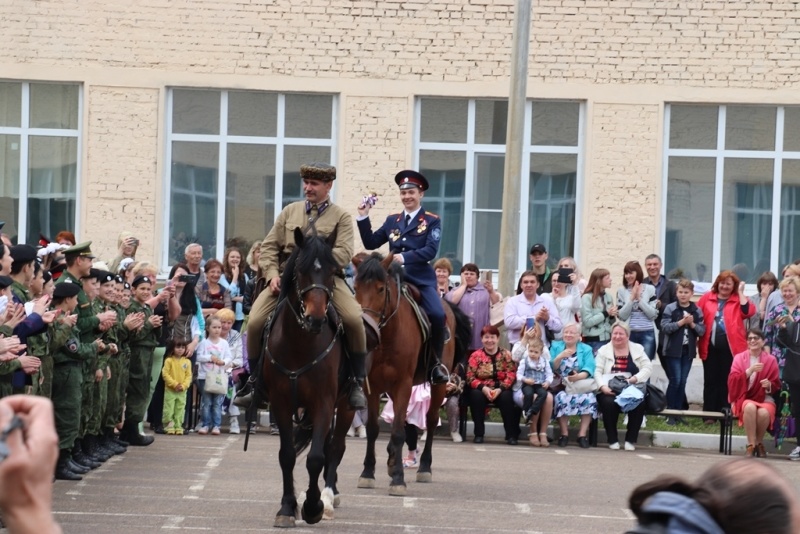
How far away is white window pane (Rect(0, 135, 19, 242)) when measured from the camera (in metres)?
25.2

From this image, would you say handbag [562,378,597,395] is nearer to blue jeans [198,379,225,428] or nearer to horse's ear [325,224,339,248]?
blue jeans [198,379,225,428]

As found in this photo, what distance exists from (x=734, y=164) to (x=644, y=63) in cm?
229

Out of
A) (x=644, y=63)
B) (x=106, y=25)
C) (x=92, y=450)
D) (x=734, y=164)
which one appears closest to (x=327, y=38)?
(x=106, y=25)

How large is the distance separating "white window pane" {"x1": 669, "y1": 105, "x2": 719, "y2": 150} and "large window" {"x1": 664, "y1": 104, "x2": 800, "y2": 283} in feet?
0.05

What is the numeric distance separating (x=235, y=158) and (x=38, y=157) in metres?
3.21

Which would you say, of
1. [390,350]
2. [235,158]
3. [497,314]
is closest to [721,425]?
[497,314]

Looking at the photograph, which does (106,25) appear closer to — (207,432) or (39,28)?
(39,28)

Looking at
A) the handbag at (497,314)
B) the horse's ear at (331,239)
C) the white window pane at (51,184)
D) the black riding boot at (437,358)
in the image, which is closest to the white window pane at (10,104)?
the white window pane at (51,184)

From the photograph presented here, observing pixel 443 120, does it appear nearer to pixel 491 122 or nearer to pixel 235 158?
pixel 491 122

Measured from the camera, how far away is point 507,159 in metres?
23.0

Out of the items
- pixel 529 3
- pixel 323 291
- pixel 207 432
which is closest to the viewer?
pixel 323 291

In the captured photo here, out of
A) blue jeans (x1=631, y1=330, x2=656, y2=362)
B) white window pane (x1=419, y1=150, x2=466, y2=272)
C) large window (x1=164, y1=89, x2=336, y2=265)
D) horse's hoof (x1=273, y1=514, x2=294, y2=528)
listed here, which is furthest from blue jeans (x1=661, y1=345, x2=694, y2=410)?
horse's hoof (x1=273, y1=514, x2=294, y2=528)

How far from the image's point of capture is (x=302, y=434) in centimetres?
1138

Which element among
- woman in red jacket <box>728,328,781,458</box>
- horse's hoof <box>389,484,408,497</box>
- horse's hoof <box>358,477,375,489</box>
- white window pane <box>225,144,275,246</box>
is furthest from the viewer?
white window pane <box>225,144,275,246</box>
